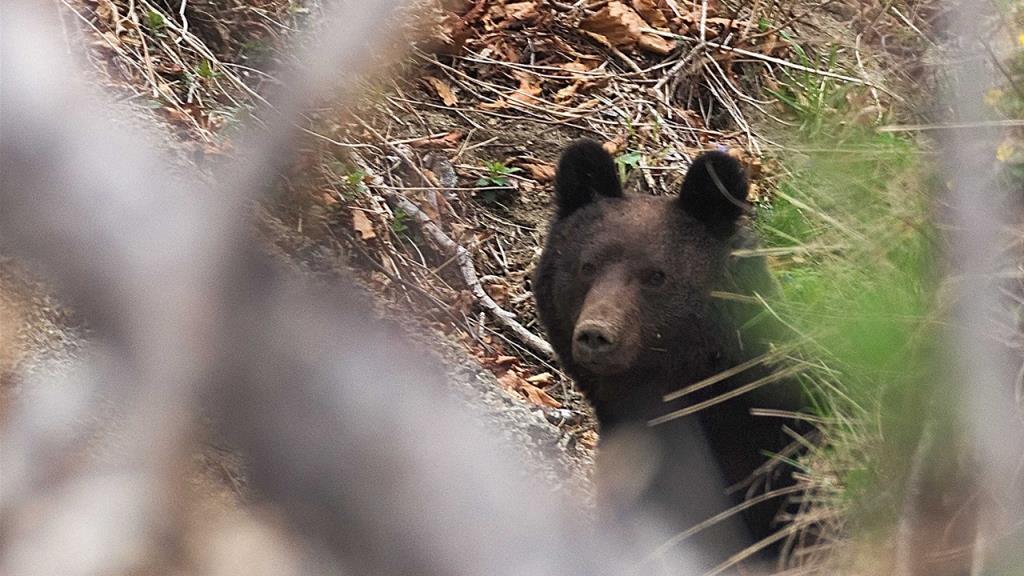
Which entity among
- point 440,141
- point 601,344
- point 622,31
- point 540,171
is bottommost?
point 540,171

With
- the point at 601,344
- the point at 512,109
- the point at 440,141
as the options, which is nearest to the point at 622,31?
the point at 512,109

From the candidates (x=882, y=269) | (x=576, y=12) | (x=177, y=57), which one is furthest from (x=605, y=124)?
(x=882, y=269)

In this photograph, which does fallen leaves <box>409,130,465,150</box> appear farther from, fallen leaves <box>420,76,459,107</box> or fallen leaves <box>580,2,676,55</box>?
fallen leaves <box>580,2,676,55</box>

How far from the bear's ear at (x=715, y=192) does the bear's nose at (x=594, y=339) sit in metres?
0.67

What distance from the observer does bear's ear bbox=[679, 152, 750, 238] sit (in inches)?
187

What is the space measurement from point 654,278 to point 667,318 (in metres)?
0.17

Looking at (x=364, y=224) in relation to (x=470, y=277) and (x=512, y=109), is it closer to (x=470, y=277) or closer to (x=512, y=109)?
(x=470, y=277)

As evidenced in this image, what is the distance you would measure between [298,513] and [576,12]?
27.5 ft

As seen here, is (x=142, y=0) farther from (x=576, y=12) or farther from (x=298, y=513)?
(x=298, y=513)

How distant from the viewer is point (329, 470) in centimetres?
92

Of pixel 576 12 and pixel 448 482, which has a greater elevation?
pixel 448 482

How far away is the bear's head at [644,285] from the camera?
4691mm

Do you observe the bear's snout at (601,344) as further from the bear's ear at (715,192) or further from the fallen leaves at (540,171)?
the fallen leaves at (540,171)

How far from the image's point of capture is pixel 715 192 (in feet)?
15.8
